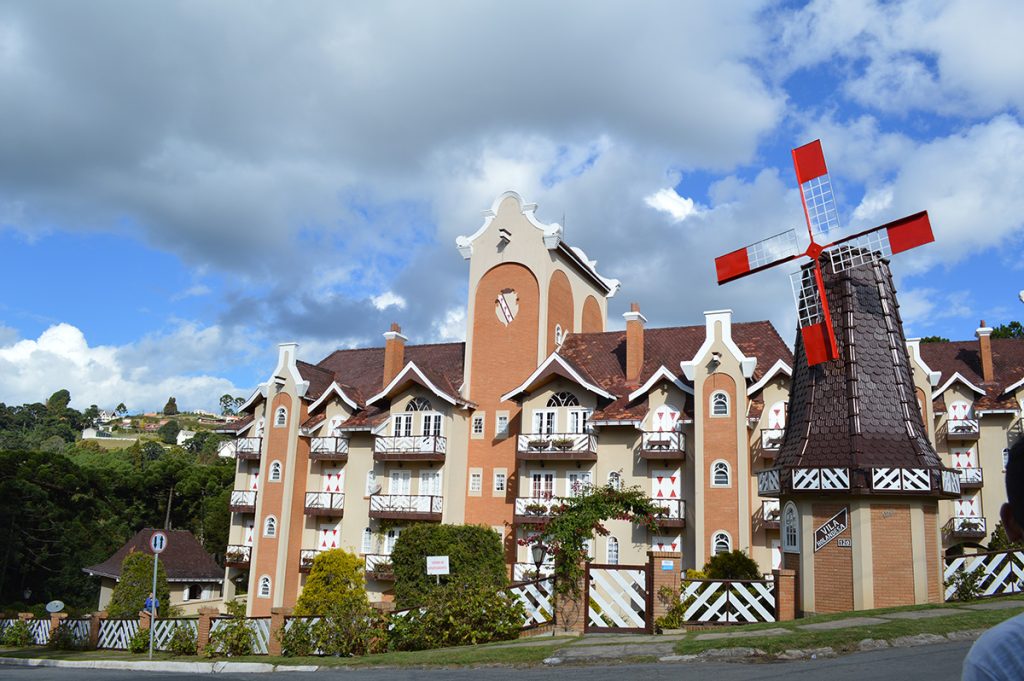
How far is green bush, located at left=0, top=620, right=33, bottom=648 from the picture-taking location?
29531 millimetres

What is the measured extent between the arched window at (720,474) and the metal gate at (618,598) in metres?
14.7

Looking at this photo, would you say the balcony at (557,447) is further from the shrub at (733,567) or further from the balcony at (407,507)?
the shrub at (733,567)

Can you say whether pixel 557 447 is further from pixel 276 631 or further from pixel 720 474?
pixel 276 631

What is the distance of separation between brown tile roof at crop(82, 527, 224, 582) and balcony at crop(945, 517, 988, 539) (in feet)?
130

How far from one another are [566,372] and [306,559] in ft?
52.4

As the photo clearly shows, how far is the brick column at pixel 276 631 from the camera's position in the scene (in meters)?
20.4

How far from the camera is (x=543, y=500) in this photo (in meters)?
35.1

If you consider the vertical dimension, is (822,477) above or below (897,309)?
below

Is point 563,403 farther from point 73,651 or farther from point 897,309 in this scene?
point 73,651

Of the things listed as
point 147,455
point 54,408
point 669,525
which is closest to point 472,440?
point 669,525

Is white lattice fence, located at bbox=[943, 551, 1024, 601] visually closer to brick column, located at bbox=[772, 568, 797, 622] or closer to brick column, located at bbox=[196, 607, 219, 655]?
brick column, located at bbox=[772, 568, 797, 622]

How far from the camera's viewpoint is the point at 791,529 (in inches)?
851

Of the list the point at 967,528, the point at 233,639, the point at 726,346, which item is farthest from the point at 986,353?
the point at 233,639

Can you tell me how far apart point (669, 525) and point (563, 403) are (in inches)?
288
